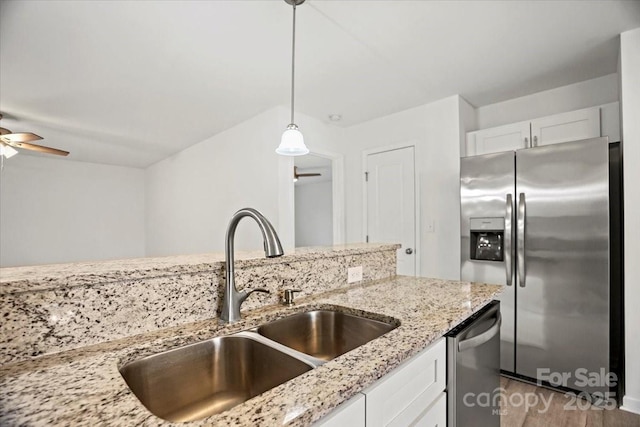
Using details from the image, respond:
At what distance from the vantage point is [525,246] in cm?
235

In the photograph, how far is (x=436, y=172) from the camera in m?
3.20

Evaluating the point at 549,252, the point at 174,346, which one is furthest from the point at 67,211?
the point at 549,252

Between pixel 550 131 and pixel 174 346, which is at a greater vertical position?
pixel 550 131

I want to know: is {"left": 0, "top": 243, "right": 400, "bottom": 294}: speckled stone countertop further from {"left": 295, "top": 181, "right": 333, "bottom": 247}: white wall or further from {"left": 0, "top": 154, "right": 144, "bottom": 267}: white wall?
{"left": 295, "top": 181, "right": 333, "bottom": 247}: white wall

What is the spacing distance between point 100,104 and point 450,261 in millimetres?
3902

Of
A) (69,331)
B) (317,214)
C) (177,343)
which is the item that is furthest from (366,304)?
(317,214)

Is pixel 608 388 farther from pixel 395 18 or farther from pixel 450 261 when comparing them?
pixel 395 18

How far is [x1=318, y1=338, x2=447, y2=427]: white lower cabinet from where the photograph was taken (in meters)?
0.69

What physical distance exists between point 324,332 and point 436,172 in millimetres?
2428

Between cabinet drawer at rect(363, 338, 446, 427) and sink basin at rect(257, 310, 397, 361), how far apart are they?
0.73 feet

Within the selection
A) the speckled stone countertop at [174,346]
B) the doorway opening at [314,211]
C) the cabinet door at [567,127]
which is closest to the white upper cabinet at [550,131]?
the cabinet door at [567,127]

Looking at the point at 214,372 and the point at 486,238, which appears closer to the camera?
the point at 214,372

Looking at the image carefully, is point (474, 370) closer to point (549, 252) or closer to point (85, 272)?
point (85, 272)

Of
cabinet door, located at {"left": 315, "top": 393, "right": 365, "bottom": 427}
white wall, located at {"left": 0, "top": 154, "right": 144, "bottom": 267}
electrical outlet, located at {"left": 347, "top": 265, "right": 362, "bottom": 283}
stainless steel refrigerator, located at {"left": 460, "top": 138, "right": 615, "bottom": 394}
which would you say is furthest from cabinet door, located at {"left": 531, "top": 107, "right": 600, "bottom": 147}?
white wall, located at {"left": 0, "top": 154, "right": 144, "bottom": 267}
